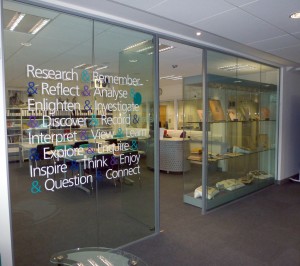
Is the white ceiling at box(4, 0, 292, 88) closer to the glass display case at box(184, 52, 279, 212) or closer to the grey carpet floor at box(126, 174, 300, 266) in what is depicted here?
the glass display case at box(184, 52, 279, 212)

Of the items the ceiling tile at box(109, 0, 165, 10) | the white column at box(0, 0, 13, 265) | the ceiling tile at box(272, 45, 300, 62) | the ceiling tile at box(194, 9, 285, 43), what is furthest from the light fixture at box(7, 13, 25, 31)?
the ceiling tile at box(272, 45, 300, 62)

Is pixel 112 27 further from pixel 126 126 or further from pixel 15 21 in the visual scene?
pixel 126 126

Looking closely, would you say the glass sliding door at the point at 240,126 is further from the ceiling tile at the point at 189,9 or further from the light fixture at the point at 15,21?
the light fixture at the point at 15,21

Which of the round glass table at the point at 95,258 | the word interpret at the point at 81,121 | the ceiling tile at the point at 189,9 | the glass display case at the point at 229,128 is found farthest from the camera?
the glass display case at the point at 229,128

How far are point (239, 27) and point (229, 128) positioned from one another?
7.16 feet

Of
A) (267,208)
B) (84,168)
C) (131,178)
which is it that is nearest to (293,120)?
(267,208)

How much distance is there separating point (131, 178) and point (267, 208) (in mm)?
2964

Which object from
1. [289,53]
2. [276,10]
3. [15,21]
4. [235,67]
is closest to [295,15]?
[276,10]

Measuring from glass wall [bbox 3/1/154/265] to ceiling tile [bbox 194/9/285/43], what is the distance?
3.07 feet

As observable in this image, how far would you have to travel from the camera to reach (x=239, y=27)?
3.60m

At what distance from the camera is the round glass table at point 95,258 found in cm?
229

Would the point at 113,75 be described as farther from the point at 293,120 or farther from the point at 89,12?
the point at 293,120

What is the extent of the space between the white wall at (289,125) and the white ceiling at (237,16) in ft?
8.35

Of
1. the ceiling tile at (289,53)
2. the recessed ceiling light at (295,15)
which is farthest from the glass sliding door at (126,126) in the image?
the ceiling tile at (289,53)
